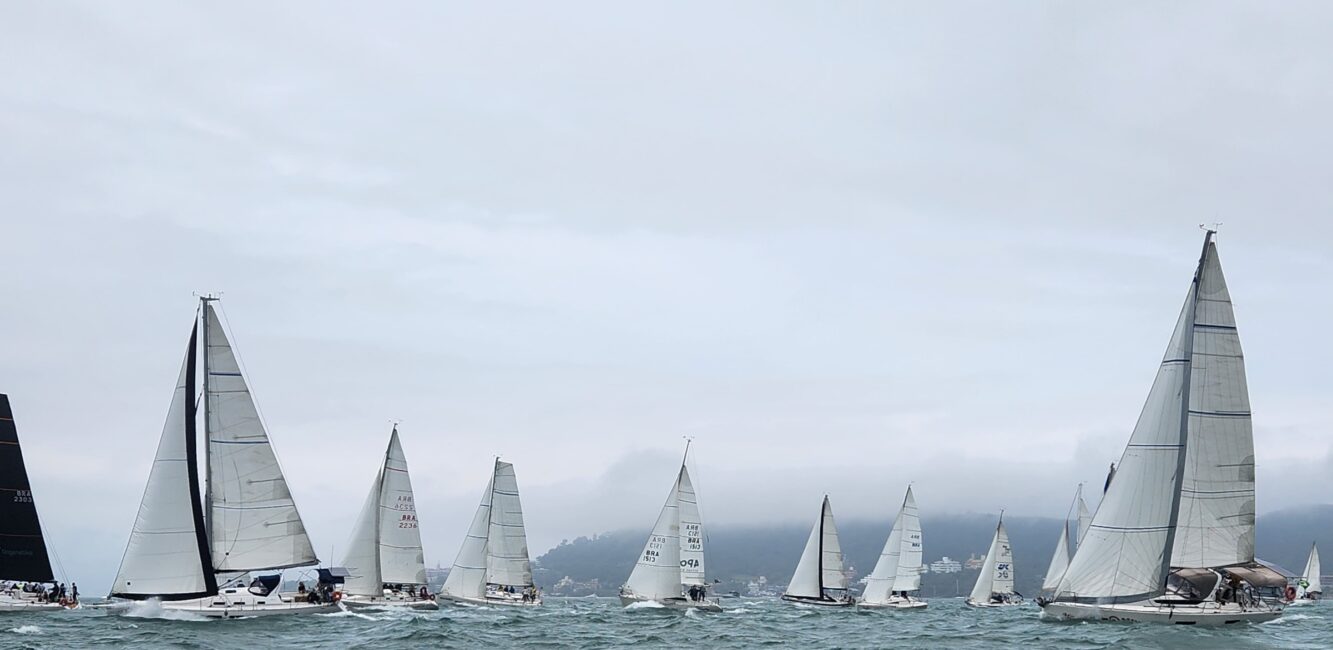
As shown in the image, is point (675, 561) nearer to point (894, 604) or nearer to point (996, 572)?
point (894, 604)

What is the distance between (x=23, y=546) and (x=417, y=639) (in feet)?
75.1

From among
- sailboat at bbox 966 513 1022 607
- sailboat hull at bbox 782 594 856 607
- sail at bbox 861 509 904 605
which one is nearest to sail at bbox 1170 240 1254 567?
sail at bbox 861 509 904 605

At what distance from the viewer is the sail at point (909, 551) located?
103 m

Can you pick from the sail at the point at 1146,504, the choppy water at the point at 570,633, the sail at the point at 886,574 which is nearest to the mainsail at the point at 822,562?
the sail at the point at 886,574

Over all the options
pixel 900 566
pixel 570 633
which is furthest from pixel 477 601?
pixel 900 566

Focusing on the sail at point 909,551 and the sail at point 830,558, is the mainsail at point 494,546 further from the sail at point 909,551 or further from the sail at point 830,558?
the sail at point 909,551

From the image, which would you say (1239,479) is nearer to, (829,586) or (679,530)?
(679,530)

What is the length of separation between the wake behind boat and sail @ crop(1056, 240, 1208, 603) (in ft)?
154

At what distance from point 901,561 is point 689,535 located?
27283 mm

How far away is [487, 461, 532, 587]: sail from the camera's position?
8369cm

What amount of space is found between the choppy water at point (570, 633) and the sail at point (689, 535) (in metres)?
15.4

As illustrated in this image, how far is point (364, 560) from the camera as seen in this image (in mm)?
73125

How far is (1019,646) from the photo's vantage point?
146ft

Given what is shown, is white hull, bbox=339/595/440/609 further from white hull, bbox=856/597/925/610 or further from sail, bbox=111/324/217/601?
white hull, bbox=856/597/925/610
